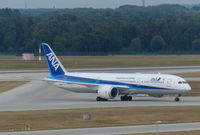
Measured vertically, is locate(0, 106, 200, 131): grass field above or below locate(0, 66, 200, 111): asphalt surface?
above

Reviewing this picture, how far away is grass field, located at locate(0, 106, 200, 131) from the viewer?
→ 180 feet

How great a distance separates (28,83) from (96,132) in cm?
5549

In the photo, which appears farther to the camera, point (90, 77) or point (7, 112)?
point (90, 77)

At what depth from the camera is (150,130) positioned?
50.6 m

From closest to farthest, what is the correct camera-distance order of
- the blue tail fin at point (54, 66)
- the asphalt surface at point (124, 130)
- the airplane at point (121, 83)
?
the asphalt surface at point (124, 130), the airplane at point (121, 83), the blue tail fin at point (54, 66)

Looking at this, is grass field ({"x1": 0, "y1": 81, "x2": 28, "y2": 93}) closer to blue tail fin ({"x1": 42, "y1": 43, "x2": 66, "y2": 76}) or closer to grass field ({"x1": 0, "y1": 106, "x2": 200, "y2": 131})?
blue tail fin ({"x1": 42, "y1": 43, "x2": 66, "y2": 76})

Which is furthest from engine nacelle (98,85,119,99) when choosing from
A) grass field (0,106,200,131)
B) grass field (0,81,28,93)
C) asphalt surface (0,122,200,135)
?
asphalt surface (0,122,200,135)

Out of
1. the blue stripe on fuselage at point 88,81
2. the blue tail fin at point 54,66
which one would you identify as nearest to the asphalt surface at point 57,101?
the blue stripe on fuselage at point 88,81

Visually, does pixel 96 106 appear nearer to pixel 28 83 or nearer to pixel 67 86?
pixel 67 86

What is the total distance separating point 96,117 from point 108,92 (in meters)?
17.6

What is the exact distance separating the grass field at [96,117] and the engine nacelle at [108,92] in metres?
10.0

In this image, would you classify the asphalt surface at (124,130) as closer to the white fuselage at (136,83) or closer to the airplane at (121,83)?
the white fuselage at (136,83)

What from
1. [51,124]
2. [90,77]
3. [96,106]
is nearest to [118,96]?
[90,77]

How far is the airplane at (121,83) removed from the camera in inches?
2995
